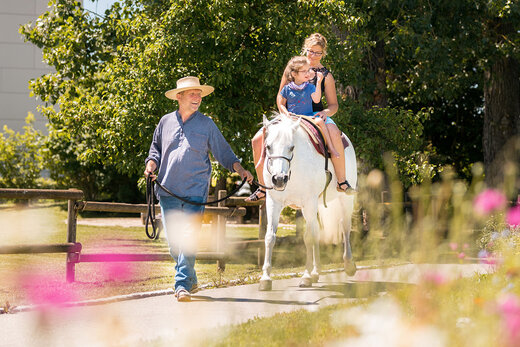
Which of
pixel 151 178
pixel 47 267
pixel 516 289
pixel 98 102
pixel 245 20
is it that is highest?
pixel 245 20

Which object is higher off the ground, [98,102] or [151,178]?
[98,102]

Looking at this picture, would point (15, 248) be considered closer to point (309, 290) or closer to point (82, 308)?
point (82, 308)

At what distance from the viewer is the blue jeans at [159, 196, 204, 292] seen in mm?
7094

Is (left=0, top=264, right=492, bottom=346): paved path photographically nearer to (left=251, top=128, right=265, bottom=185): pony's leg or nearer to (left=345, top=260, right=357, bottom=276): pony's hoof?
(left=345, top=260, right=357, bottom=276): pony's hoof

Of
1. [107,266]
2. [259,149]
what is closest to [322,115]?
[259,149]

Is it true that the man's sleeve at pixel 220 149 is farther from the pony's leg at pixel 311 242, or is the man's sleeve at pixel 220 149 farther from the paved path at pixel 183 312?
the paved path at pixel 183 312

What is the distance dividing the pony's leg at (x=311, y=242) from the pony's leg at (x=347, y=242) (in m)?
0.51

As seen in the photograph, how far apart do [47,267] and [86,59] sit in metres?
7.94

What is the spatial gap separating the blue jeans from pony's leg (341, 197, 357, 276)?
7.90ft

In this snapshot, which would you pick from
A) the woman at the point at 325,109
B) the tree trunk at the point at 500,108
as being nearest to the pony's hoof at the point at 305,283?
the woman at the point at 325,109

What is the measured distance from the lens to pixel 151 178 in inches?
279

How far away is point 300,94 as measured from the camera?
26.9 ft

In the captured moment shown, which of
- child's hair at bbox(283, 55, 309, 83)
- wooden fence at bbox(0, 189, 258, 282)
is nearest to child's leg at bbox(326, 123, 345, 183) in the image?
child's hair at bbox(283, 55, 309, 83)

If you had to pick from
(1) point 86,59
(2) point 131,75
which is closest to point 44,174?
(1) point 86,59
